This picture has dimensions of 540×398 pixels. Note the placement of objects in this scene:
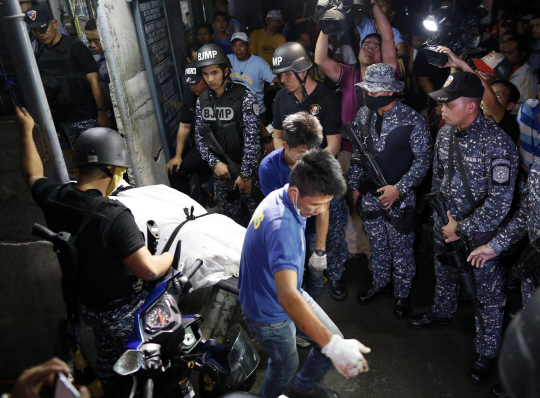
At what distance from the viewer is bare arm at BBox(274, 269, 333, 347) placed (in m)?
2.01

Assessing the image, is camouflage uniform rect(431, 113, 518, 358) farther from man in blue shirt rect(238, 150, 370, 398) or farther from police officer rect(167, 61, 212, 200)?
police officer rect(167, 61, 212, 200)

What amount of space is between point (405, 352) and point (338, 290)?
0.92 metres

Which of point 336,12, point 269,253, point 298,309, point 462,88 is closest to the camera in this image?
point 298,309

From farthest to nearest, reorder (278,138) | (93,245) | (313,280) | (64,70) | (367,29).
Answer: (367,29) → (64,70) → (278,138) → (313,280) → (93,245)

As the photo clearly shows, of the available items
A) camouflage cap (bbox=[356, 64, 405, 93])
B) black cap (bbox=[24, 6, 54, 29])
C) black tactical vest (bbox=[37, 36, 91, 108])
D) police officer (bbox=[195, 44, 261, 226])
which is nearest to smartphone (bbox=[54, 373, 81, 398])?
camouflage cap (bbox=[356, 64, 405, 93])

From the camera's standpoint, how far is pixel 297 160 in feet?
10.5

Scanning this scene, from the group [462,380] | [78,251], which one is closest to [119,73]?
[78,251]

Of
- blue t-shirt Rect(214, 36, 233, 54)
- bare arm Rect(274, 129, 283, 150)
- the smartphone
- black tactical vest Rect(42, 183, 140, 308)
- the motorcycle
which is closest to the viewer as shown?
the smartphone

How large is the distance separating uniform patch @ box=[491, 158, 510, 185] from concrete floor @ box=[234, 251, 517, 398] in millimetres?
1514

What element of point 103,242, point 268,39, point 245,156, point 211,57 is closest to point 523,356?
point 103,242

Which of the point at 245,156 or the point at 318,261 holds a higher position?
the point at 245,156

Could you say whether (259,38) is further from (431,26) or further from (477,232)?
(477,232)

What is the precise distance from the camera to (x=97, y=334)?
2725 mm

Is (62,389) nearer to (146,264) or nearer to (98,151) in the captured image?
(146,264)
